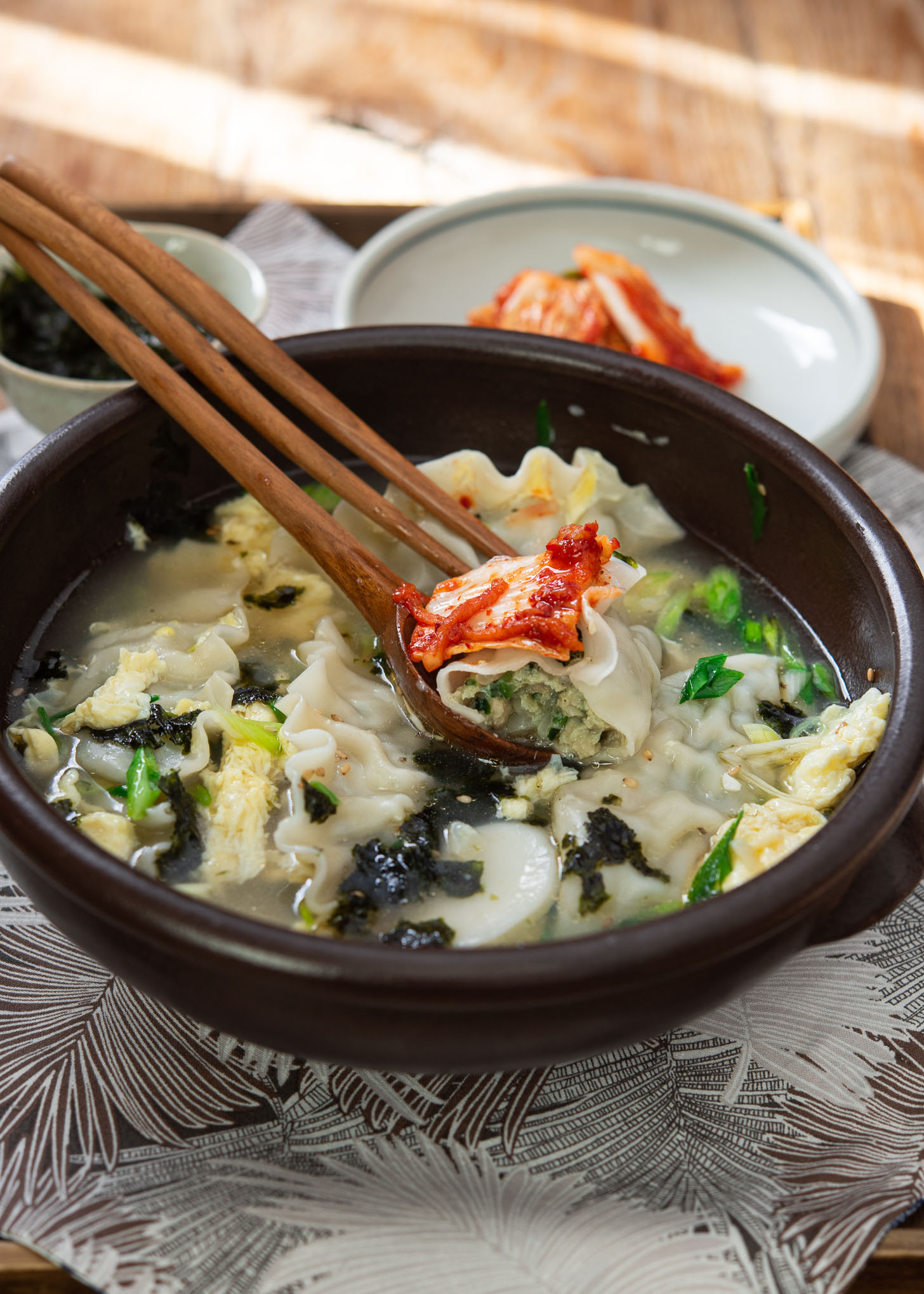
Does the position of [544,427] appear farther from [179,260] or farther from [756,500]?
[179,260]

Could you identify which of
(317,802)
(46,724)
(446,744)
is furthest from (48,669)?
(446,744)

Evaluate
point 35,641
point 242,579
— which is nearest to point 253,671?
point 242,579

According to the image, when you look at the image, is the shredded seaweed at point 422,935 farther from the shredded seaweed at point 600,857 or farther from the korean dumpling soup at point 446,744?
the shredded seaweed at point 600,857

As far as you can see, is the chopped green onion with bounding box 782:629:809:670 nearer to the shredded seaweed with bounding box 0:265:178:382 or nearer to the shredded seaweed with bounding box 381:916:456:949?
the shredded seaweed with bounding box 381:916:456:949

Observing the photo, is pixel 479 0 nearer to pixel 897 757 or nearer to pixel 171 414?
pixel 171 414

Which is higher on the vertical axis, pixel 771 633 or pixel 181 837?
pixel 771 633

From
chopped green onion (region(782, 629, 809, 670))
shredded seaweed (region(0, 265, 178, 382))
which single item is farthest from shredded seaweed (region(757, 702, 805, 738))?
shredded seaweed (region(0, 265, 178, 382))

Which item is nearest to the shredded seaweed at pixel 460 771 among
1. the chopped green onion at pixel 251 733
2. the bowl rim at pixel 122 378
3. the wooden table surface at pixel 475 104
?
the chopped green onion at pixel 251 733
